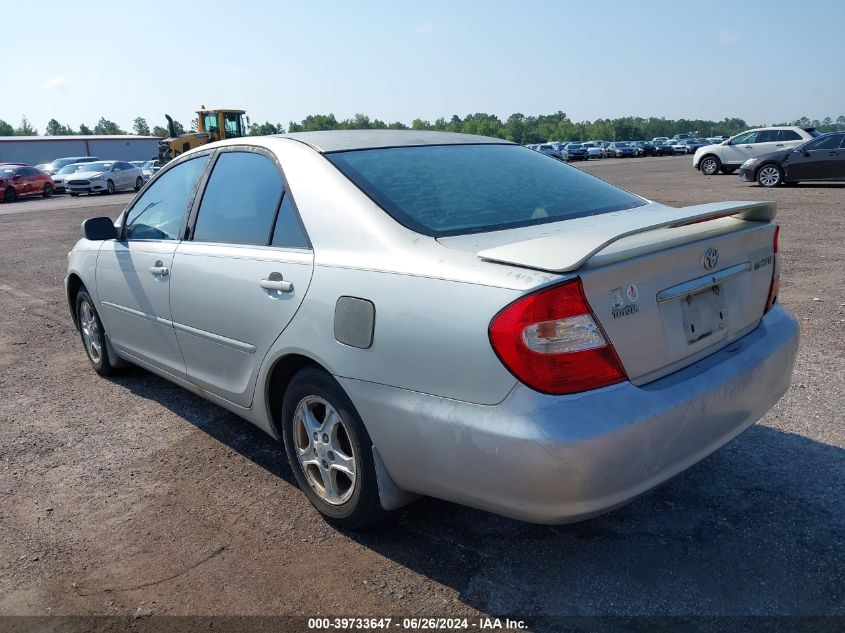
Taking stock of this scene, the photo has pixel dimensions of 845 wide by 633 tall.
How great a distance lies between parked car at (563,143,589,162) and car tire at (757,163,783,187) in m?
34.9

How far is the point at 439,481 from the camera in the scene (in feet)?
8.16

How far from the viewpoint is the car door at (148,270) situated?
13.0 ft

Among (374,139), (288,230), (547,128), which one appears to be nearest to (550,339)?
(288,230)

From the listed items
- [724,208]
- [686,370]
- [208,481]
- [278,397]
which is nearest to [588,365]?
[686,370]

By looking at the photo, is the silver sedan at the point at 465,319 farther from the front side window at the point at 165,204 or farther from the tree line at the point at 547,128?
the tree line at the point at 547,128

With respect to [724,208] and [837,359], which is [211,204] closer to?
[724,208]

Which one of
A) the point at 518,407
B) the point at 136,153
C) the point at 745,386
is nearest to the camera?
the point at 518,407

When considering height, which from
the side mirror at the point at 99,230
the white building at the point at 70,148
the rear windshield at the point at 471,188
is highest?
the white building at the point at 70,148

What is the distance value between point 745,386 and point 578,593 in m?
0.99

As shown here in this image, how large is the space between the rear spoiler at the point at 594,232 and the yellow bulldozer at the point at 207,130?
30969 mm

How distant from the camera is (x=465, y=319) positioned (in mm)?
2326

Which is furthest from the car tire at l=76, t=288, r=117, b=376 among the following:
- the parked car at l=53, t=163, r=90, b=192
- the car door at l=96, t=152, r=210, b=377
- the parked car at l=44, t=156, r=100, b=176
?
the parked car at l=44, t=156, r=100, b=176

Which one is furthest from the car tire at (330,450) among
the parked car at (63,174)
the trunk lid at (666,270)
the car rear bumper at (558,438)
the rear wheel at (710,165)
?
the parked car at (63,174)

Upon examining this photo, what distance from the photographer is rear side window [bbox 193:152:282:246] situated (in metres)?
3.35
